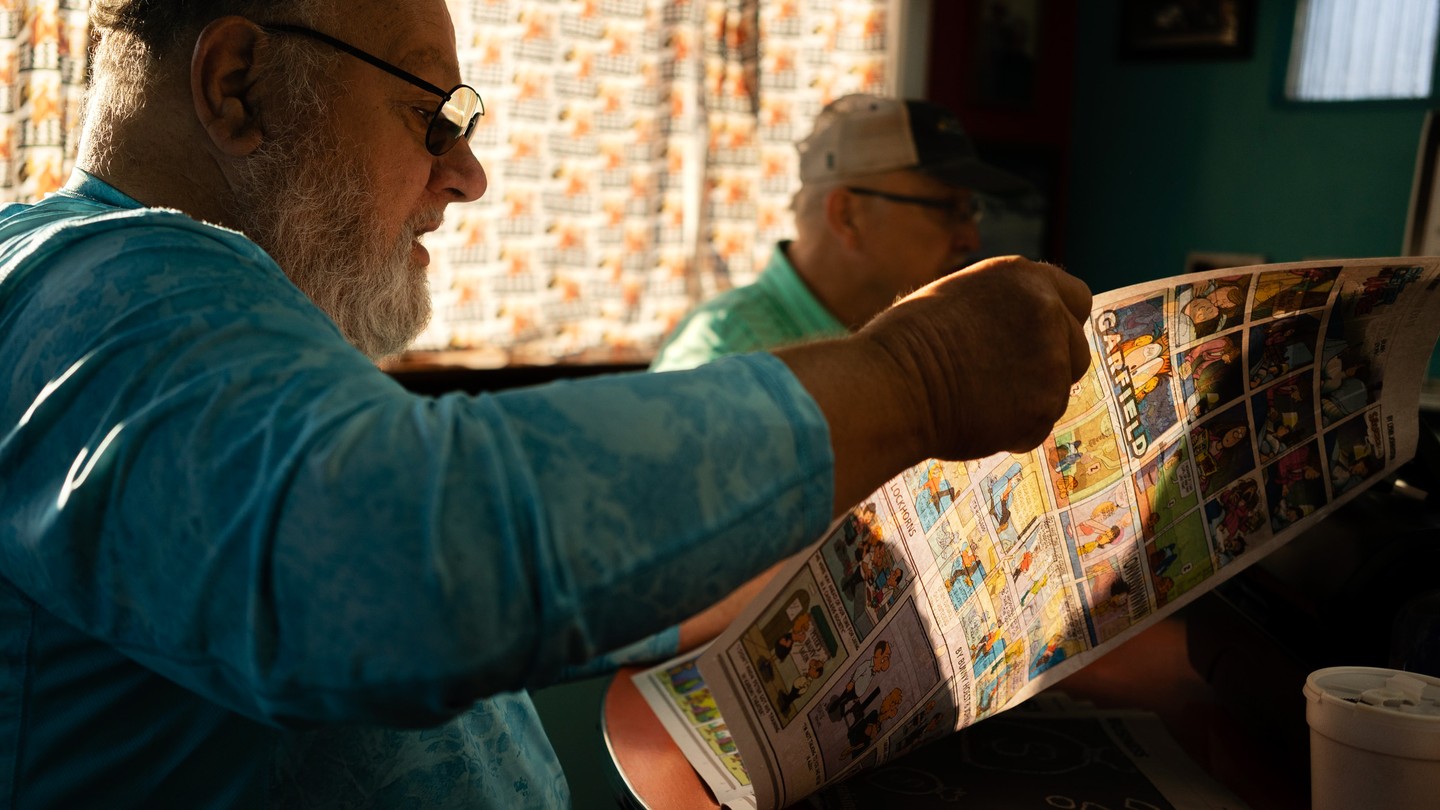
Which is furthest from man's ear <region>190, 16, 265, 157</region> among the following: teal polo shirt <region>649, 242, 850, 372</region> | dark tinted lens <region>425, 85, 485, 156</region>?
teal polo shirt <region>649, 242, 850, 372</region>

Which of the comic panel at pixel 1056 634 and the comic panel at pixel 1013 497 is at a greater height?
the comic panel at pixel 1013 497

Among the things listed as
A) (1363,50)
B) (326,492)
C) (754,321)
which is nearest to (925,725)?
(326,492)

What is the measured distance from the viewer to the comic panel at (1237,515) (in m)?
0.85

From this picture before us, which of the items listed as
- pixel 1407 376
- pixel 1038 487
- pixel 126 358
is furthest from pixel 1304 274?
pixel 126 358

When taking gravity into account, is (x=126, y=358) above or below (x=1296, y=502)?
above

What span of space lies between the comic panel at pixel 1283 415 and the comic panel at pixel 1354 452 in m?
0.02

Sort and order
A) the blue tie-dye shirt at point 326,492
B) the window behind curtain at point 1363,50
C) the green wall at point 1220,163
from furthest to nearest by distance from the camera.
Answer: the green wall at point 1220,163 < the window behind curtain at point 1363,50 < the blue tie-dye shirt at point 326,492

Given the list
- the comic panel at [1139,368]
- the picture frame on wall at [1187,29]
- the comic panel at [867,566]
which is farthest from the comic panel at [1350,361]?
the picture frame on wall at [1187,29]

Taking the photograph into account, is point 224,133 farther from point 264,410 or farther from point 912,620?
point 912,620

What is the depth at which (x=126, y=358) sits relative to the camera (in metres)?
0.50

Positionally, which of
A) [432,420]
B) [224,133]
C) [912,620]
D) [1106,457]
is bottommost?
[912,620]

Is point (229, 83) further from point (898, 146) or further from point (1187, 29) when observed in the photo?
point (1187, 29)

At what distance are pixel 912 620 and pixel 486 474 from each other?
446mm

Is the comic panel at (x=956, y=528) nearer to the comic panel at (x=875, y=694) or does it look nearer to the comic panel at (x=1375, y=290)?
the comic panel at (x=875, y=694)
